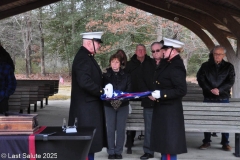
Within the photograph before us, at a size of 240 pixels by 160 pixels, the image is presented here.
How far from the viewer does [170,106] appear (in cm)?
432

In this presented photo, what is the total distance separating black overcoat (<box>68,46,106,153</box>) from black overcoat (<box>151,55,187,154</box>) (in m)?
0.69

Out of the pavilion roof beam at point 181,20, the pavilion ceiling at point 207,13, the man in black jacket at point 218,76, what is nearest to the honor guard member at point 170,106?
the man in black jacket at point 218,76

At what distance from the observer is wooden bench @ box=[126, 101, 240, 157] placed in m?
5.73

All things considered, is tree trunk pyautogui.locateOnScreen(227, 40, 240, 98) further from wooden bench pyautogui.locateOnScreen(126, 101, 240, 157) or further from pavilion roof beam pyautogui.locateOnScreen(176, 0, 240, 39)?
wooden bench pyautogui.locateOnScreen(126, 101, 240, 157)

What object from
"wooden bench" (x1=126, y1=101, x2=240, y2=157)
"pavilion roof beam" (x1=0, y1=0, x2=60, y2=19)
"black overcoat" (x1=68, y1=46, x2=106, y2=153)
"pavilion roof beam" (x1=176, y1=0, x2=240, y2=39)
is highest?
"pavilion roof beam" (x1=0, y1=0, x2=60, y2=19)

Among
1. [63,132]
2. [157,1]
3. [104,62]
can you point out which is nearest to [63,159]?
[63,132]

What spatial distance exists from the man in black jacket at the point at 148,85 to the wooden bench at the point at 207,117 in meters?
0.25

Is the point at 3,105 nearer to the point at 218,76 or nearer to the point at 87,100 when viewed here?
the point at 87,100

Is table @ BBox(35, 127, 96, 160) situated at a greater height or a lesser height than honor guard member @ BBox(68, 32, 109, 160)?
lesser

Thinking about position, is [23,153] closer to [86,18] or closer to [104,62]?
[104,62]

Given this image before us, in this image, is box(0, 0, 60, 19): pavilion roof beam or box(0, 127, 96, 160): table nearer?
box(0, 127, 96, 160): table

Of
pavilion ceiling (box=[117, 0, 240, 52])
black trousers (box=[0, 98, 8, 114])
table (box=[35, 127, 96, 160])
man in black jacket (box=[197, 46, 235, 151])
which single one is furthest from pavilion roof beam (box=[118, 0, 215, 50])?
table (box=[35, 127, 96, 160])

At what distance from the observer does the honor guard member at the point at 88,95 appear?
398 centimetres

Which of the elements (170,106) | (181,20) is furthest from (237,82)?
(170,106)
